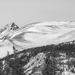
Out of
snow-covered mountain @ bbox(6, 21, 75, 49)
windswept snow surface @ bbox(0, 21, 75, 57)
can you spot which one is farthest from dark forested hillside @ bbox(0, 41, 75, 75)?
snow-covered mountain @ bbox(6, 21, 75, 49)

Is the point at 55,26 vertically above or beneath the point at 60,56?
above

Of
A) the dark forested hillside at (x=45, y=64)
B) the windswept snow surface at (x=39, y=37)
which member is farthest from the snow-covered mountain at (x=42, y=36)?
the dark forested hillside at (x=45, y=64)

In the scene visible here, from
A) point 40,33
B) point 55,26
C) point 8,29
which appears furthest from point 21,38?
point 8,29

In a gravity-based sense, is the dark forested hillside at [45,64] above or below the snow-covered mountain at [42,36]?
below

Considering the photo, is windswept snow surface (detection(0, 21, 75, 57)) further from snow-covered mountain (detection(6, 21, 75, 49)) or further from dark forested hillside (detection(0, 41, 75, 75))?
dark forested hillside (detection(0, 41, 75, 75))

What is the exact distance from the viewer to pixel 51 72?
41.2m

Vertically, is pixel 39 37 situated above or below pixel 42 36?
below

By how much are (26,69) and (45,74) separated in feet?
39.8

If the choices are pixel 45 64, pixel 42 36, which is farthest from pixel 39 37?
pixel 45 64

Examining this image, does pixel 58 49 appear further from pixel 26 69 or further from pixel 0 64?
pixel 0 64

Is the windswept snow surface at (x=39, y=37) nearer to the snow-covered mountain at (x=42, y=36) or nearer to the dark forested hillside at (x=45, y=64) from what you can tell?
the snow-covered mountain at (x=42, y=36)

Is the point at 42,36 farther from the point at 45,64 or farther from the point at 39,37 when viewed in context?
the point at 45,64

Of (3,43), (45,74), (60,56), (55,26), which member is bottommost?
(45,74)

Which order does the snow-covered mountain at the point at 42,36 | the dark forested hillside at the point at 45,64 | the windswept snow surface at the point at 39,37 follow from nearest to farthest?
the dark forested hillside at the point at 45,64, the windswept snow surface at the point at 39,37, the snow-covered mountain at the point at 42,36
